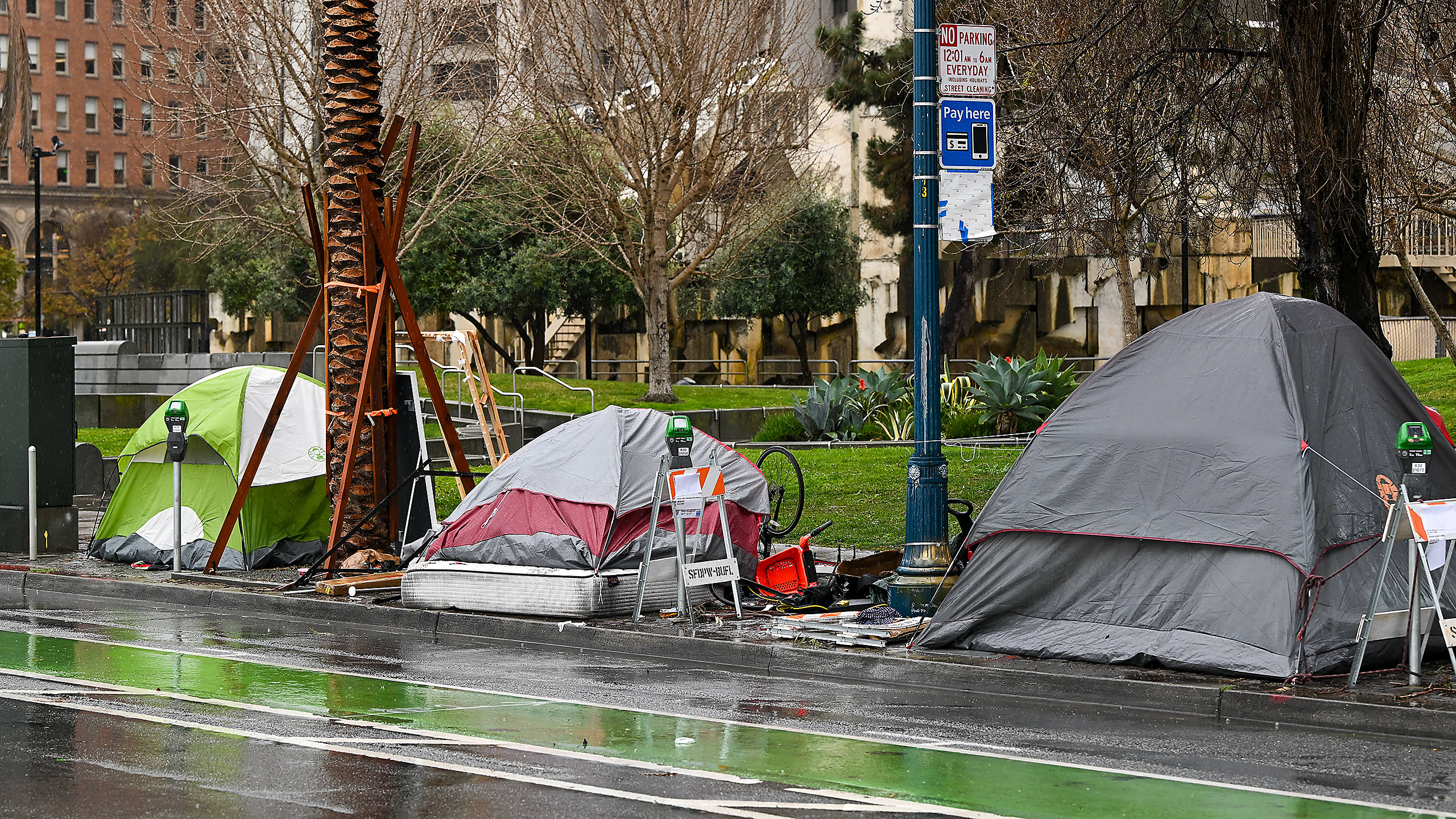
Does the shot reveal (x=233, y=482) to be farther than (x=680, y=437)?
Yes

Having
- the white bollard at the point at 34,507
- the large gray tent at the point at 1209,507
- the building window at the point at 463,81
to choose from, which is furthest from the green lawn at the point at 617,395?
the large gray tent at the point at 1209,507

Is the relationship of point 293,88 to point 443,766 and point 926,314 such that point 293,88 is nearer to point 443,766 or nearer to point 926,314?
point 926,314

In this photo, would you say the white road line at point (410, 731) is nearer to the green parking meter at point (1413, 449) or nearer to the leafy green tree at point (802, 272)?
the green parking meter at point (1413, 449)

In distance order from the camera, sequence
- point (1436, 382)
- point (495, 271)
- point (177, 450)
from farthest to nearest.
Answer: point (495, 271) < point (1436, 382) < point (177, 450)

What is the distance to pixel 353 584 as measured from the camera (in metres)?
13.2

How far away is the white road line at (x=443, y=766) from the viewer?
6.36 metres

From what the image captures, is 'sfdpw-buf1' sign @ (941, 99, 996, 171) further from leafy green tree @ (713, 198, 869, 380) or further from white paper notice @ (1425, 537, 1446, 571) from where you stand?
leafy green tree @ (713, 198, 869, 380)

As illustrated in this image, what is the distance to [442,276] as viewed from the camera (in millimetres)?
42875

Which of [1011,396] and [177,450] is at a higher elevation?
[1011,396]

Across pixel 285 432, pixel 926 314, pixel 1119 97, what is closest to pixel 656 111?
pixel 285 432

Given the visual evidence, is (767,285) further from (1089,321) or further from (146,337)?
(146,337)

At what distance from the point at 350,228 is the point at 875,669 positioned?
7.32m

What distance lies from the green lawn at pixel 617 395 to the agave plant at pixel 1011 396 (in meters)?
6.08

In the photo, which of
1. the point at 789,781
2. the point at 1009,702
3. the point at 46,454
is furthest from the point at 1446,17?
the point at 46,454
